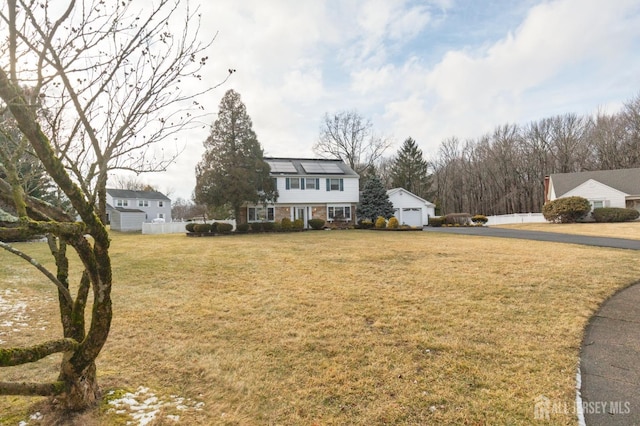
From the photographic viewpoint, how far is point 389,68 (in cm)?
1215

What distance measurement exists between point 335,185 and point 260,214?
674 centimetres

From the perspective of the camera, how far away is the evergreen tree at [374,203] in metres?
26.7

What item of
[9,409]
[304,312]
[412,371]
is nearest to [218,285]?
[304,312]

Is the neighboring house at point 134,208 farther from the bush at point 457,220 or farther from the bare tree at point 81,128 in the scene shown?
the bare tree at point 81,128

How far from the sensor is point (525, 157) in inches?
1644

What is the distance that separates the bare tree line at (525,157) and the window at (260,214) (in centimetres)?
2831

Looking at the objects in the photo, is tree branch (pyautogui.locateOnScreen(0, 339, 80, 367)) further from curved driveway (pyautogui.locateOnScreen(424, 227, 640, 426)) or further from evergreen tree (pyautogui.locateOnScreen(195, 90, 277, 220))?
evergreen tree (pyautogui.locateOnScreen(195, 90, 277, 220))

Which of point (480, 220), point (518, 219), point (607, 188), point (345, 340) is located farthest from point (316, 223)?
point (607, 188)

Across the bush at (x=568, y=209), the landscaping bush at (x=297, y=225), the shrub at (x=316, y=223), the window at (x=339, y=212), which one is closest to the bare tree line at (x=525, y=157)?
the bush at (x=568, y=209)

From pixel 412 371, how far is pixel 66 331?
3.21m

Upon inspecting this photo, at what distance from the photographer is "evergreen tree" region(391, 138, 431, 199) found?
142 ft

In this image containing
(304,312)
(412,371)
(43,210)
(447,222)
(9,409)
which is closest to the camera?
(43,210)

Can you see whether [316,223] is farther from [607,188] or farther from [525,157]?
[525,157]

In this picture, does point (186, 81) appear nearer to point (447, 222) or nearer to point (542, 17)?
point (542, 17)
